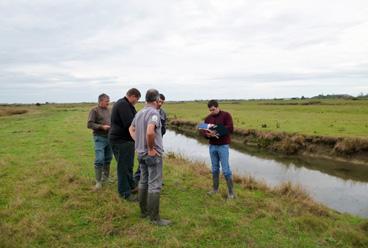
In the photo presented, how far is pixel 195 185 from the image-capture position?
31.8 ft

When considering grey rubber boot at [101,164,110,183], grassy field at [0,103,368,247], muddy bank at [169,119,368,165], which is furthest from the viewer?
muddy bank at [169,119,368,165]

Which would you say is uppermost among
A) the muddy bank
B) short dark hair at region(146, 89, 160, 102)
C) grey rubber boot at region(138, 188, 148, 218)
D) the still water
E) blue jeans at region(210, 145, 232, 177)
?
short dark hair at region(146, 89, 160, 102)

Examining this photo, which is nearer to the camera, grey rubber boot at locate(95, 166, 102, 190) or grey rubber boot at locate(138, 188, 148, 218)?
grey rubber boot at locate(138, 188, 148, 218)

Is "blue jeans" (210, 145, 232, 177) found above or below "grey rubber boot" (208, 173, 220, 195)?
above

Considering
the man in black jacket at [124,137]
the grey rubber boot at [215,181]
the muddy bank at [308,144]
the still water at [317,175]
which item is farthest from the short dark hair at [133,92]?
the muddy bank at [308,144]

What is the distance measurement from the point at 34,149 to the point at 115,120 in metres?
10.3

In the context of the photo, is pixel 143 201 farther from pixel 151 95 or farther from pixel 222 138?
pixel 222 138

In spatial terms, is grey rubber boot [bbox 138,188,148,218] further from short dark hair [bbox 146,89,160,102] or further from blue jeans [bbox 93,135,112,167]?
blue jeans [bbox 93,135,112,167]

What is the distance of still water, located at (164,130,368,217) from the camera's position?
11.5m

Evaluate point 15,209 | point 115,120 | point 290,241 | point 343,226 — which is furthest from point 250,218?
point 15,209

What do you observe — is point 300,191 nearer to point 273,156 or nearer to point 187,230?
point 187,230

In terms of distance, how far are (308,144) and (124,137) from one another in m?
15.3

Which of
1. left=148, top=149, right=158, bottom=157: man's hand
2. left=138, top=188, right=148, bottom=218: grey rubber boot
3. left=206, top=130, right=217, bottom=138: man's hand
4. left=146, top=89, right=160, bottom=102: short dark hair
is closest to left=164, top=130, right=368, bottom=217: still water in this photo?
left=206, top=130, right=217, bottom=138: man's hand

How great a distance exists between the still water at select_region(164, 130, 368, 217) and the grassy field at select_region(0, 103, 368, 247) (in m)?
2.90
